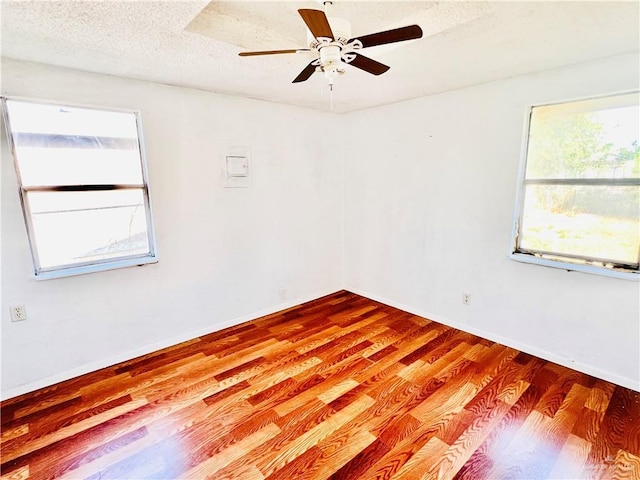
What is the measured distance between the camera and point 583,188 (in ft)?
7.83

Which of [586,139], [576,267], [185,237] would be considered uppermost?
[586,139]

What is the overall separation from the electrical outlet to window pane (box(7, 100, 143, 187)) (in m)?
0.86

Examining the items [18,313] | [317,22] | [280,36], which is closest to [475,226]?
[280,36]

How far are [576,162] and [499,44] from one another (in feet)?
3.67

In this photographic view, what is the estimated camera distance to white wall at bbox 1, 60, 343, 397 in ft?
7.43

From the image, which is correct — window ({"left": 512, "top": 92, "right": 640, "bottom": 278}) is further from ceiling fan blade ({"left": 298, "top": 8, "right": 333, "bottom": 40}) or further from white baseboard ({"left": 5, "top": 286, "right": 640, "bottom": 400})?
ceiling fan blade ({"left": 298, "top": 8, "right": 333, "bottom": 40})

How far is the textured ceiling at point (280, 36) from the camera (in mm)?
1549

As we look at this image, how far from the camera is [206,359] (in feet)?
9.01

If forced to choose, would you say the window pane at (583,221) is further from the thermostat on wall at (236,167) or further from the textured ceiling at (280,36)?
the thermostat on wall at (236,167)

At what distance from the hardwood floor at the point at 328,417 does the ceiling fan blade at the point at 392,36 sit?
2.13 m

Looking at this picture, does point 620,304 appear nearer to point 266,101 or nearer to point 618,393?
point 618,393

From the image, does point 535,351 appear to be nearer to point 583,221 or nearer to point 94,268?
point 583,221

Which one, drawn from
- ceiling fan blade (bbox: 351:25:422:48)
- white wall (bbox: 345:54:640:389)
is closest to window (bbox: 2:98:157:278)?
ceiling fan blade (bbox: 351:25:422:48)

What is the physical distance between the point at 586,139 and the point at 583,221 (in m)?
0.60
